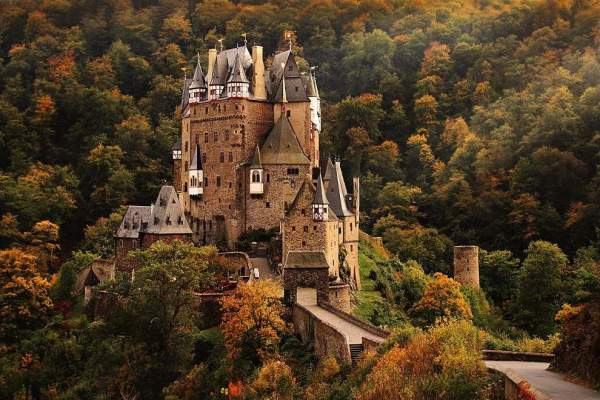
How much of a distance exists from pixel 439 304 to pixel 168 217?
1595cm

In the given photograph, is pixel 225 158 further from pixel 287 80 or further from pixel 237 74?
pixel 287 80

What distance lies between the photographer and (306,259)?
46.6 meters

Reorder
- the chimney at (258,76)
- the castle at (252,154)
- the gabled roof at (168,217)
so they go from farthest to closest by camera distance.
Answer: the chimney at (258,76), the castle at (252,154), the gabled roof at (168,217)

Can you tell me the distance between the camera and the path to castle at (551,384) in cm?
2155

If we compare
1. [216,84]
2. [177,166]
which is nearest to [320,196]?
[216,84]

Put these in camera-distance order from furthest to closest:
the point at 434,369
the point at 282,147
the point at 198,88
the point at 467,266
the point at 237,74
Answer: the point at 467,266
the point at 198,88
the point at 237,74
the point at 282,147
the point at 434,369

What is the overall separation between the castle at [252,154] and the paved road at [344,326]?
7.87 metres

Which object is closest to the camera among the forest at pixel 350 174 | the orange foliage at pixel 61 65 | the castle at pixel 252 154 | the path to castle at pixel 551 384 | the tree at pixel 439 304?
the path to castle at pixel 551 384

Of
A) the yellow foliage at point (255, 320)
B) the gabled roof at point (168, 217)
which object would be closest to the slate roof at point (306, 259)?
the yellow foliage at point (255, 320)

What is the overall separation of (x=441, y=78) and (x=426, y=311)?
4732cm

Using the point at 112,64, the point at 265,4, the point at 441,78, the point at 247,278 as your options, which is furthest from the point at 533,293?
the point at 265,4

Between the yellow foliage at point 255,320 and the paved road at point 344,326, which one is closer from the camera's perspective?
the paved road at point 344,326

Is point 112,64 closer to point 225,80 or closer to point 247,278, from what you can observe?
point 225,80

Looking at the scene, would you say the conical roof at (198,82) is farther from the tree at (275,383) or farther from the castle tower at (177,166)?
the tree at (275,383)
